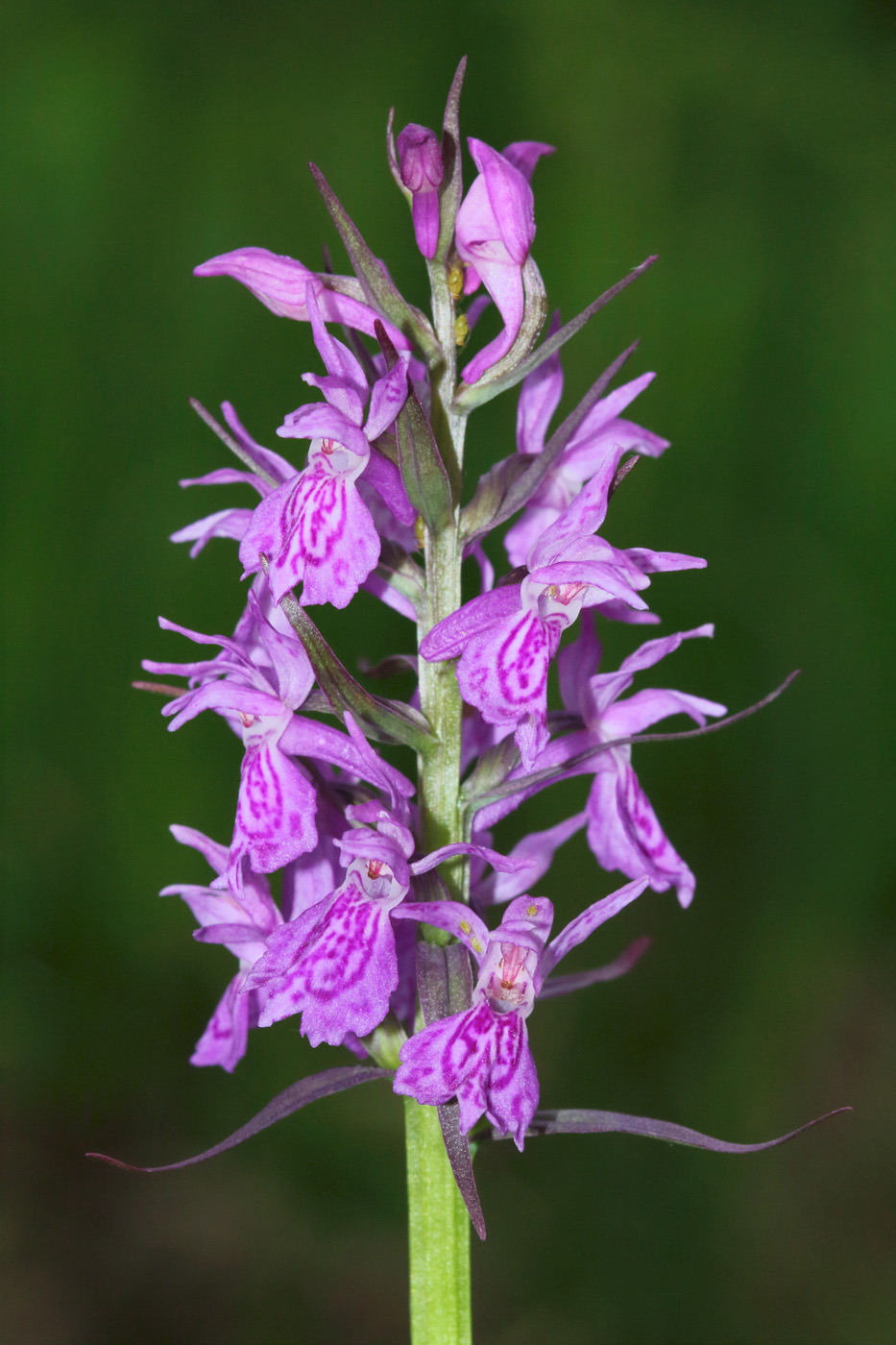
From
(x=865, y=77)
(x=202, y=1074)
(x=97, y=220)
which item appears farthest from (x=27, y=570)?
(x=865, y=77)

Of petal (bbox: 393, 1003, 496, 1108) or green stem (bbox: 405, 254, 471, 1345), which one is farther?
green stem (bbox: 405, 254, 471, 1345)

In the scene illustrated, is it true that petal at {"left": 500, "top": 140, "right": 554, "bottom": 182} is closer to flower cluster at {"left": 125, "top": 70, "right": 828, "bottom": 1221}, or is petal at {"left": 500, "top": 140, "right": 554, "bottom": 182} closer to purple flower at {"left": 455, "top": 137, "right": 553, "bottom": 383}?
flower cluster at {"left": 125, "top": 70, "right": 828, "bottom": 1221}

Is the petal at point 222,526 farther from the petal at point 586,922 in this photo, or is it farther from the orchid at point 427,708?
the petal at point 586,922

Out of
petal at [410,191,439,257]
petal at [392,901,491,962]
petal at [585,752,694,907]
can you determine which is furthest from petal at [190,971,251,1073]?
petal at [410,191,439,257]

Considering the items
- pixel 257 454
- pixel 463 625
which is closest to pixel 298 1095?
pixel 463 625

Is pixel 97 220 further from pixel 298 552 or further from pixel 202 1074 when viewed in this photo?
pixel 298 552

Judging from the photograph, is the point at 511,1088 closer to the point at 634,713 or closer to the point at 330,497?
the point at 634,713

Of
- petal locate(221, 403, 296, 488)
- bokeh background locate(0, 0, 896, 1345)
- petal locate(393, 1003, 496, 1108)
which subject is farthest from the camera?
bokeh background locate(0, 0, 896, 1345)

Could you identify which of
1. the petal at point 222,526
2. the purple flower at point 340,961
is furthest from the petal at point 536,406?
Result: the purple flower at point 340,961
